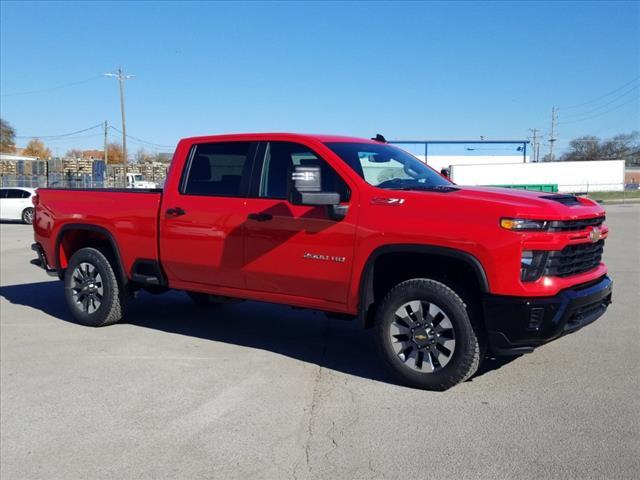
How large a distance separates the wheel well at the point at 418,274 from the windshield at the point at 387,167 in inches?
25.0

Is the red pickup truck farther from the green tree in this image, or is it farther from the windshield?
the green tree

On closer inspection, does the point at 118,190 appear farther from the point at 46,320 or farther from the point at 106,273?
the point at 46,320

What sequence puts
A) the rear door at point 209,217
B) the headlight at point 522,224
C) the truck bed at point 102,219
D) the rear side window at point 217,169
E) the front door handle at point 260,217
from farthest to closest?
the truck bed at point 102,219 < the rear side window at point 217,169 < the rear door at point 209,217 < the front door handle at point 260,217 < the headlight at point 522,224

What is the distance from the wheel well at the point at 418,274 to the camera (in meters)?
4.89

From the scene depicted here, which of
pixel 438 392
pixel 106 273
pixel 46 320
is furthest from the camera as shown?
pixel 46 320

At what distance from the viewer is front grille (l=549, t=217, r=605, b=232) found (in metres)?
4.58

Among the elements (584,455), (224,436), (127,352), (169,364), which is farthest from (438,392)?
(127,352)

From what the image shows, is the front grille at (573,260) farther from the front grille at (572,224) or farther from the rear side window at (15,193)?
the rear side window at (15,193)

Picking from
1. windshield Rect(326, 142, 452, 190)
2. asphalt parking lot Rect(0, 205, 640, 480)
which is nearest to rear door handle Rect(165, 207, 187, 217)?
asphalt parking lot Rect(0, 205, 640, 480)

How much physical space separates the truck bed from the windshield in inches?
83.8

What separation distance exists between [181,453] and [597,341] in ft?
14.2

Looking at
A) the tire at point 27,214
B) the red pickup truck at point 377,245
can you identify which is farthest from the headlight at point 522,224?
the tire at point 27,214

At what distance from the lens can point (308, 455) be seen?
12.8 feet

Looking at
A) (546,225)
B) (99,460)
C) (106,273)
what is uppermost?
(546,225)
